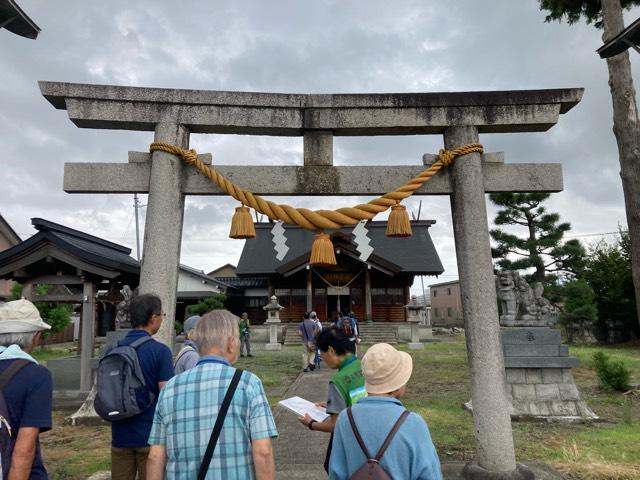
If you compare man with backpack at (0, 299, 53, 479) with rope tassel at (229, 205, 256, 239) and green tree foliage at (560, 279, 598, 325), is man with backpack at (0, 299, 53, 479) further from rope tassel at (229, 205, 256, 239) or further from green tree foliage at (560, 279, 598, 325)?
green tree foliage at (560, 279, 598, 325)

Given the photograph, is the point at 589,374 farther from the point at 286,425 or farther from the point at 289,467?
the point at 289,467

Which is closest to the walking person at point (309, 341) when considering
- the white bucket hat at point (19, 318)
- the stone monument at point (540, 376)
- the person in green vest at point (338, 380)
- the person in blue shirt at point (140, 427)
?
the stone monument at point (540, 376)

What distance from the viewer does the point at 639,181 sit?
7754mm

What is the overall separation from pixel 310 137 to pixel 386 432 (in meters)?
3.45

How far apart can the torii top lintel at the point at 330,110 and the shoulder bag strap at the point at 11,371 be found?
301 centimetres

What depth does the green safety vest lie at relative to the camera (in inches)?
115

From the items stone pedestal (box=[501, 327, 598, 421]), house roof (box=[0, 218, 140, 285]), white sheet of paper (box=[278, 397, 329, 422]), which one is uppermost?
house roof (box=[0, 218, 140, 285])

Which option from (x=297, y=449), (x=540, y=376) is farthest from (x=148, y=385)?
(x=540, y=376)

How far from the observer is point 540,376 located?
739cm

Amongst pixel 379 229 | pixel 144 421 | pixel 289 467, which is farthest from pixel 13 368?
pixel 379 229

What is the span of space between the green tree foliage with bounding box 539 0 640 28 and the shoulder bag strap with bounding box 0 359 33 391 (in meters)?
12.4

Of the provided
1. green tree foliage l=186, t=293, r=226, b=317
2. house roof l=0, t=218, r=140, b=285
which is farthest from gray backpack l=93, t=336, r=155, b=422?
green tree foliage l=186, t=293, r=226, b=317

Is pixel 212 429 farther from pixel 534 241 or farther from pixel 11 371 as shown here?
pixel 534 241

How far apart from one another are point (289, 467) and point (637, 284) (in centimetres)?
727
